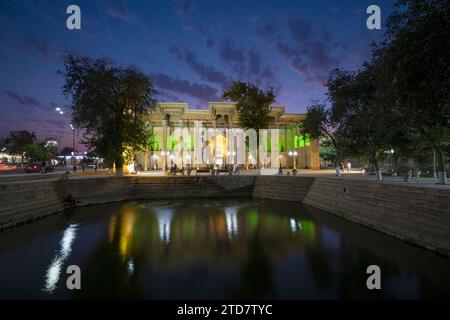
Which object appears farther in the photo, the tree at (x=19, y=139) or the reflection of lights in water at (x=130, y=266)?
the tree at (x=19, y=139)

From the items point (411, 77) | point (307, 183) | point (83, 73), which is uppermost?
point (83, 73)

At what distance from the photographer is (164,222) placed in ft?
61.3

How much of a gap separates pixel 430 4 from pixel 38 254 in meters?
20.1

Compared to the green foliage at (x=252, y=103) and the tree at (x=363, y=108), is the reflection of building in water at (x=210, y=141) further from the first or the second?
the tree at (x=363, y=108)

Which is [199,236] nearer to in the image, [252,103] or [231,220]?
[231,220]

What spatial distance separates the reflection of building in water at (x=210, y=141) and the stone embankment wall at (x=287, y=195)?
22468 millimetres

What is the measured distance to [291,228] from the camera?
666 inches

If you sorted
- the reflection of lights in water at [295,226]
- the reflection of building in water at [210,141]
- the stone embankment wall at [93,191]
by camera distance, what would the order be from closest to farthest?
the reflection of lights in water at [295,226]
the stone embankment wall at [93,191]
the reflection of building in water at [210,141]

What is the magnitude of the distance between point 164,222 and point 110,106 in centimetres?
1746

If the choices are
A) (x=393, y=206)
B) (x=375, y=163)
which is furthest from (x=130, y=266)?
(x=375, y=163)

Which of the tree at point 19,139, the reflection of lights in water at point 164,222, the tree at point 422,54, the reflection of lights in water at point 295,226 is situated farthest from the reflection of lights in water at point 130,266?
the tree at point 19,139

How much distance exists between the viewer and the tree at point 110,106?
28.3m
